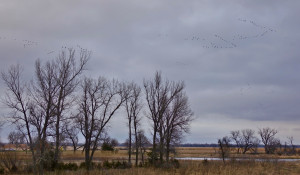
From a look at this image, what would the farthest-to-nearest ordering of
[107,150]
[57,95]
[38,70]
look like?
[107,150]
[38,70]
[57,95]

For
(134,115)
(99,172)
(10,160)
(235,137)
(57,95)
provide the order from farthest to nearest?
1. (235,137)
2. (134,115)
3. (10,160)
4. (57,95)
5. (99,172)

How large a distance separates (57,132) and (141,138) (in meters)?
22.0

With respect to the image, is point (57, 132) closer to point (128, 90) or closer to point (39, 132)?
→ point (39, 132)

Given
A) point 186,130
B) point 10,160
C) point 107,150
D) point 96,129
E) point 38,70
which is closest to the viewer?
point 38,70

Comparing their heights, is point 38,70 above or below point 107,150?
above

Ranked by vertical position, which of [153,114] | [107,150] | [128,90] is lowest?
[107,150]

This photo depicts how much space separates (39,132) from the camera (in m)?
22.6

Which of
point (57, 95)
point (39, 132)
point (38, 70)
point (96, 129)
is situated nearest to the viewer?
point (39, 132)

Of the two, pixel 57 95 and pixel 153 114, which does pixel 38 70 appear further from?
pixel 153 114

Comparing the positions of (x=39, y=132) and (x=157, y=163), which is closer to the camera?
(x=39, y=132)

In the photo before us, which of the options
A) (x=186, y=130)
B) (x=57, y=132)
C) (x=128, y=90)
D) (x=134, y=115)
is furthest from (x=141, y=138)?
(x=57, y=132)

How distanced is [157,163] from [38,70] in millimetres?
16547

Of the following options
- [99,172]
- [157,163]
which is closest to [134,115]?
[157,163]

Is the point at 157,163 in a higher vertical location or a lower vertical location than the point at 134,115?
lower
